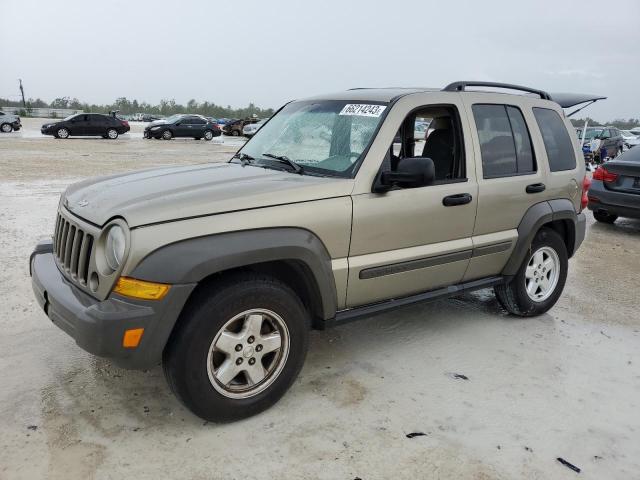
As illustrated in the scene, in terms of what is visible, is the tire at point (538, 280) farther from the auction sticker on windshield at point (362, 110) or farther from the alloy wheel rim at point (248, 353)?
the alloy wheel rim at point (248, 353)

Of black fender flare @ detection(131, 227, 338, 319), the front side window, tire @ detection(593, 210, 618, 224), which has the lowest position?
tire @ detection(593, 210, 618, 224)

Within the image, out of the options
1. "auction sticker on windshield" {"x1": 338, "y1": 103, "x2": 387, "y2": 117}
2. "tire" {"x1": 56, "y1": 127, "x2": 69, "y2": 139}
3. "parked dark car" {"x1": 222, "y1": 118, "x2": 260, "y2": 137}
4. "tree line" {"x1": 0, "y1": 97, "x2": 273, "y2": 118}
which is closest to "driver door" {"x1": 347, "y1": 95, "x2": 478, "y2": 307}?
"auction sticker on windshield" {"x1": 338, "y1": 103, "x2": 387, "y2": 117}

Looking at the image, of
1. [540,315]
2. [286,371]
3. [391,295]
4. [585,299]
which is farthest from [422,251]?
[585,299]

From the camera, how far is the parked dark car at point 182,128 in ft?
98.4

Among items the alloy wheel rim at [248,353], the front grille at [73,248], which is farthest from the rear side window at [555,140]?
the front grille at [73,248]

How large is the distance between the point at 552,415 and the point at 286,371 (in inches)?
63.6

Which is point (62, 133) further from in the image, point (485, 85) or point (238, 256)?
point (238, 256)

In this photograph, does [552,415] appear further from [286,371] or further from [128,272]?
[128,272]

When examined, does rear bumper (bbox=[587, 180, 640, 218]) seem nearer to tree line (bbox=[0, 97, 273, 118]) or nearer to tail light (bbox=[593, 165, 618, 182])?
tail light (bbox=[593, 165, 618, 182])

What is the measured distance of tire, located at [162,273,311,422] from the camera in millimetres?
2727

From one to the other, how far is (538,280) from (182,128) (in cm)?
2893

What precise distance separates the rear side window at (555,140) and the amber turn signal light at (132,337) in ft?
11.8

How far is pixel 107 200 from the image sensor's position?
9.79ft

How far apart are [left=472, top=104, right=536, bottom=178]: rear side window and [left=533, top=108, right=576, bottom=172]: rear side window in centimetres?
26
